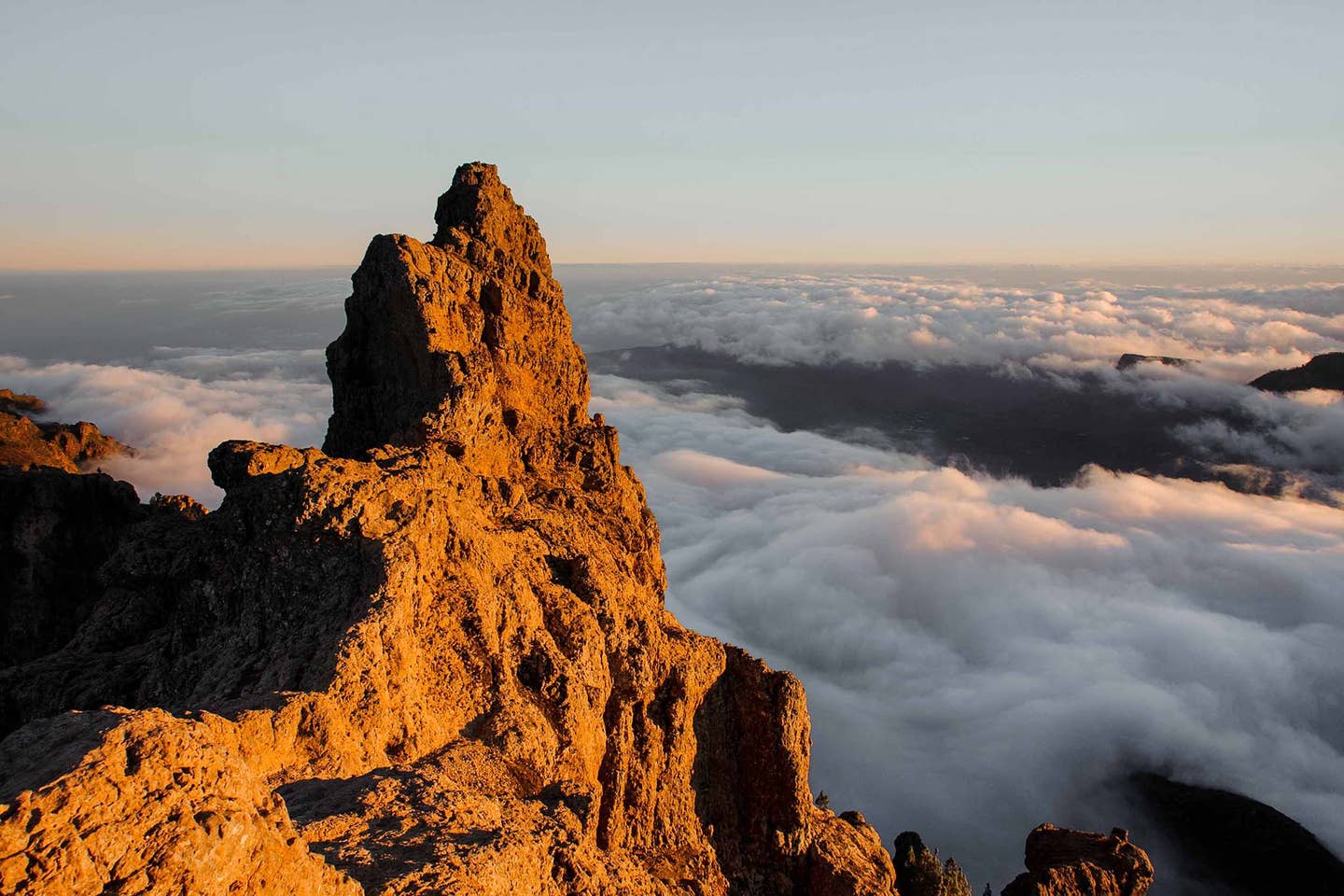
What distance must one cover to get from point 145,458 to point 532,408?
125349mm

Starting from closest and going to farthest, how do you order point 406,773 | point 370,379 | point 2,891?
point 2,891 < point 406,773 < point 370,379

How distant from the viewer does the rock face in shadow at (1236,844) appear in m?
88.8

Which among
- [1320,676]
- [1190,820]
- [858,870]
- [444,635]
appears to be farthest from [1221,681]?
[444,635]

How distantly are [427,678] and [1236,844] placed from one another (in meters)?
111

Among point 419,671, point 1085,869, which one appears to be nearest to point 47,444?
point 419,671

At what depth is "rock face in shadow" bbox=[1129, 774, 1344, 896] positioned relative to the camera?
8875 centimetres

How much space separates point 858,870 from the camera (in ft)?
83.7

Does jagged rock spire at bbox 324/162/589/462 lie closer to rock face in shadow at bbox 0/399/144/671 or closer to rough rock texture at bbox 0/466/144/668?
rock face in shadow at bbox 0/399/144/671

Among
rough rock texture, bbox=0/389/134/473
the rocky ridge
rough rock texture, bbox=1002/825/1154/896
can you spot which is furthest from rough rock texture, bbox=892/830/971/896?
rough rock texture, bbox=0/389/134/473

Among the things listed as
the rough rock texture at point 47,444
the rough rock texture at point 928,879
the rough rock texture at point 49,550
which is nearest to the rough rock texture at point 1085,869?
the rough rock texture at point 928,879

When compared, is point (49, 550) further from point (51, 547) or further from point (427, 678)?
point (427, 678)

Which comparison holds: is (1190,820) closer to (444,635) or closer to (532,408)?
(532,408)

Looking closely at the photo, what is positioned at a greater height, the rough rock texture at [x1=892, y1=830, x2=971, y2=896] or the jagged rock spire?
the jagged rock spire

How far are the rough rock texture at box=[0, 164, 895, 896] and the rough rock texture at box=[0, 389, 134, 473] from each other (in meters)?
18.8
